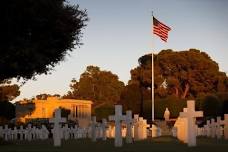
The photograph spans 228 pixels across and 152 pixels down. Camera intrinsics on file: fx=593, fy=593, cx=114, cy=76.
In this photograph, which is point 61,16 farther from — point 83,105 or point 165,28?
point 83,105

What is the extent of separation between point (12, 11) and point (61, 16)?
9.17 ft

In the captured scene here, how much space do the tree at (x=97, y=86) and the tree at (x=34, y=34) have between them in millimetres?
92037

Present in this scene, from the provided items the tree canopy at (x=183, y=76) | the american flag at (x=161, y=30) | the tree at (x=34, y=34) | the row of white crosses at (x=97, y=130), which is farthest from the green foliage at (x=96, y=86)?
the tree at (x=34, y=34)

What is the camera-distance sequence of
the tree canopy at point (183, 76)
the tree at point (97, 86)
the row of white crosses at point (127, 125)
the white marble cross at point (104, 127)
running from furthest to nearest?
1. the tree at point (97, 86)
2. the tree canopy at point (183, 76)
3. the white marble cross at point (104, 127)
4. the row of white crosses at point (127, 125)

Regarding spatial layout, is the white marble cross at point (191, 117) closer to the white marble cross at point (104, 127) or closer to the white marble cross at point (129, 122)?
the white marble cross at point (129, 122)

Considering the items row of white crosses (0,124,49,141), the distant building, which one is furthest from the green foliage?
row of white crosses (0,124,49,141)

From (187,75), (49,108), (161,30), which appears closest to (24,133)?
(161,30)

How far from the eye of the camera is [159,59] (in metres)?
94.6

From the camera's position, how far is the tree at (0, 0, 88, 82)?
19453 millimetres

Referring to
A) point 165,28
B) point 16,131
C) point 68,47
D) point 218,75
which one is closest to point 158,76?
point 218,75

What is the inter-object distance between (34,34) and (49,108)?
50.8 meters

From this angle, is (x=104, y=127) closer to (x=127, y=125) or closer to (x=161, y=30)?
(x=127, y=125)

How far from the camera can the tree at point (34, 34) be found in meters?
19.5

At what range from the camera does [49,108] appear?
71.4 meters
